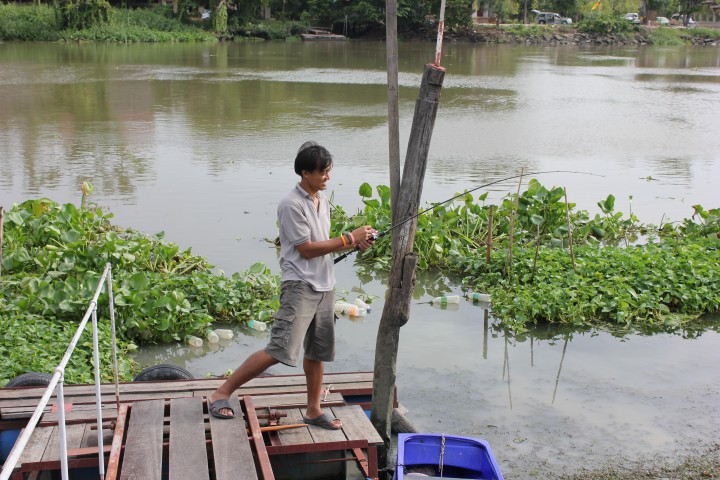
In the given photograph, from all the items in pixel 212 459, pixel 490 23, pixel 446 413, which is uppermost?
pixel 490 23

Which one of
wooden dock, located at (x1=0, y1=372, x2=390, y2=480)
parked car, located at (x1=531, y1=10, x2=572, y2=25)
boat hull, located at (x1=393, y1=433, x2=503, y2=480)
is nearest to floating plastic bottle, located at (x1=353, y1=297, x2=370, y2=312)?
wooden dock, located at (x1=0, y1=372, x2=390, y2=480)

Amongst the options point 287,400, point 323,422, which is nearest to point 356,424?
point 323,422

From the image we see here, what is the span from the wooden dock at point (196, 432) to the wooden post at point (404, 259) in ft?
0.63

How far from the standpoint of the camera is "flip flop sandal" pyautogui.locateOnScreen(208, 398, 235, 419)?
4.00 m

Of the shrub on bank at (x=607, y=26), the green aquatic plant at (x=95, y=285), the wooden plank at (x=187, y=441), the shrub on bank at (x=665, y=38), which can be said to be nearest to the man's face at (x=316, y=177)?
the wooden plank at (x=187, y=441)

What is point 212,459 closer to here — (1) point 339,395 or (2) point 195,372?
(1) point 339,395

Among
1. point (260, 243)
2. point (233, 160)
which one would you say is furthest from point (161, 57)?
point (260, 243)

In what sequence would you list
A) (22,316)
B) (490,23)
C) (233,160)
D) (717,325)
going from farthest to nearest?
(490,23) < (233,160) < (717,325) < (22,316)

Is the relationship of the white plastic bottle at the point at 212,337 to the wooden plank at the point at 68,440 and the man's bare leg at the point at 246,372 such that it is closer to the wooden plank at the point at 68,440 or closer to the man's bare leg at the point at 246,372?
the man's bare leg at the point at 246,372

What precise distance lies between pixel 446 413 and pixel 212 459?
6.61 ft

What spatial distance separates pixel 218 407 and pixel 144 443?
45 centimetres

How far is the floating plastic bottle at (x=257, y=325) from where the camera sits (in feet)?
21.3

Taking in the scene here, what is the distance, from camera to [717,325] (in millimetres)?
7094

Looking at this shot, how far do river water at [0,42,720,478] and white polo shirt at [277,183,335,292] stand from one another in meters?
1.74
